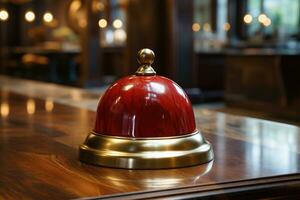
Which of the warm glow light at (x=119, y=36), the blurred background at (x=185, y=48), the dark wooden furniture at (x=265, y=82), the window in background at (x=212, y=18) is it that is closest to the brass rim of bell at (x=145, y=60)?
the blurred background at (x=185, y=48)

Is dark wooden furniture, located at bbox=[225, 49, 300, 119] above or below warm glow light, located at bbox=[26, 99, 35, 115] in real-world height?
below

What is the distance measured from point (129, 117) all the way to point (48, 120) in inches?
31.3

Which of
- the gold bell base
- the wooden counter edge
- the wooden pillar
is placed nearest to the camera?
the wooden counter edge

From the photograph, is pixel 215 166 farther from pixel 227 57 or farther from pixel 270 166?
pixel 227 57

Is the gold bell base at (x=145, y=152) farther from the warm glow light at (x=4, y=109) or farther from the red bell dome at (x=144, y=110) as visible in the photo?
the warm glow light at (x=4, y=109)

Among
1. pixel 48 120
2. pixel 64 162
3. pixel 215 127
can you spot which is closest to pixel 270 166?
pixel 64 162

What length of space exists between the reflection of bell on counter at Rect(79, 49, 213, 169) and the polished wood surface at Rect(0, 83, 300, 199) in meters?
0.02

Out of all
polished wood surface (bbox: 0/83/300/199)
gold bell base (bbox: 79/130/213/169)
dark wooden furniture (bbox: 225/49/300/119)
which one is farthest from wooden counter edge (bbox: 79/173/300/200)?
dark wooden furniture (bbox: 225/49/300/119)

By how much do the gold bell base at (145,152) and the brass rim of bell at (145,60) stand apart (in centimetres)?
13

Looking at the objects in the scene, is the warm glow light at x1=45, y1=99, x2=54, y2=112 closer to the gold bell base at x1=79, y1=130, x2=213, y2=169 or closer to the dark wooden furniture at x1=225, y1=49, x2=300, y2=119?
the gold bell base at x1=79, y1=130, x2=213, y2=169

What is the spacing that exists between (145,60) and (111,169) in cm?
21

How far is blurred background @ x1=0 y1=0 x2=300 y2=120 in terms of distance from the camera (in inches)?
246

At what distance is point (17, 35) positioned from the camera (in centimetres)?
1722

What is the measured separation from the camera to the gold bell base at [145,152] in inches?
37.1
